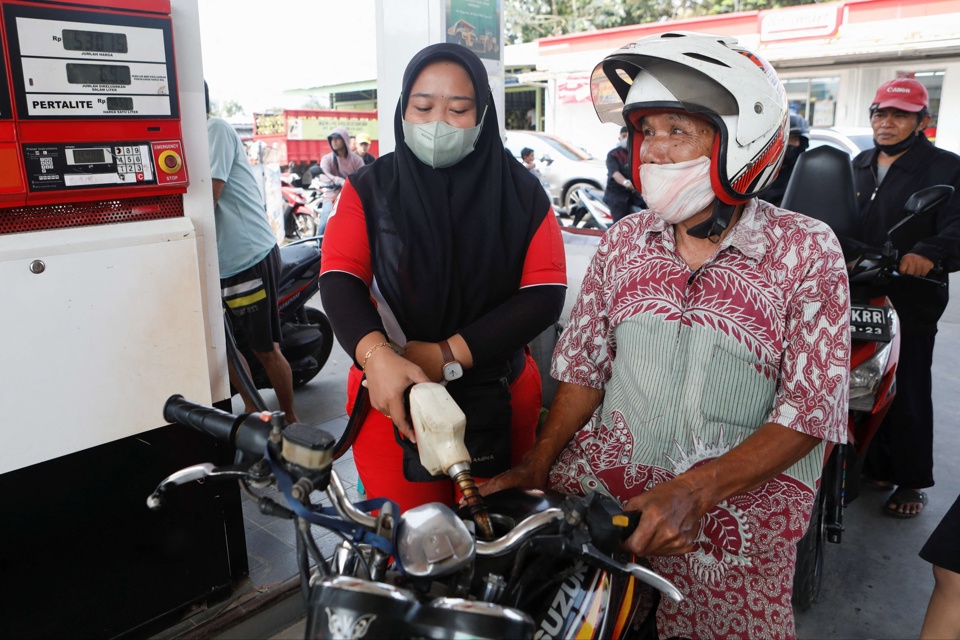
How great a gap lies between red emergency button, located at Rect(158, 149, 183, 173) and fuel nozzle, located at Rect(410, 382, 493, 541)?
144 centimetres

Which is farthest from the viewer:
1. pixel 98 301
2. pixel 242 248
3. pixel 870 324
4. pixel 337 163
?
pixel 337 163

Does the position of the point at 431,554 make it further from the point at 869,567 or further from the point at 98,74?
the point at 869,567

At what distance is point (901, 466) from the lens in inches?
147

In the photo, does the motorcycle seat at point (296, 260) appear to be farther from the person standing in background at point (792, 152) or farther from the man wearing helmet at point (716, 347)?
the man wearing helmet at point (716, 347)

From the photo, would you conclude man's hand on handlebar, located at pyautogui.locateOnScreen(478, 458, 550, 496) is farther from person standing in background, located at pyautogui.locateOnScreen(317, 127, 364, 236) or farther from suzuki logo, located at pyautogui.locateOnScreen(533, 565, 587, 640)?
person standing in background, located at pyautogui.locateOnScreen(317, 127, 364, 236)

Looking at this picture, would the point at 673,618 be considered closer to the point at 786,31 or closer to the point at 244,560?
the point at 244,560

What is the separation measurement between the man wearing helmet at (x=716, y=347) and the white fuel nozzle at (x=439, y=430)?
35 cm

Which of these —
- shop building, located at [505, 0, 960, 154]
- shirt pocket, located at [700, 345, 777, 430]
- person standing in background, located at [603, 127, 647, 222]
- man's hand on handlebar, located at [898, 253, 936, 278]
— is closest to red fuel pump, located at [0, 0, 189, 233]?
Result: shirt pocket, located at [700, 345, 777, 430]

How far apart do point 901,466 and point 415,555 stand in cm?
356

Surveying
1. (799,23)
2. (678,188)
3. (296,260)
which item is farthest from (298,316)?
(799,23)

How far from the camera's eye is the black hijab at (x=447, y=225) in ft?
6.43

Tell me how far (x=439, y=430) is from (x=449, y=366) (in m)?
0.64

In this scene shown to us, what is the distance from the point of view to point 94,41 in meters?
2.05

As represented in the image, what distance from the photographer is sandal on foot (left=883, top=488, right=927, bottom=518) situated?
3.73m
